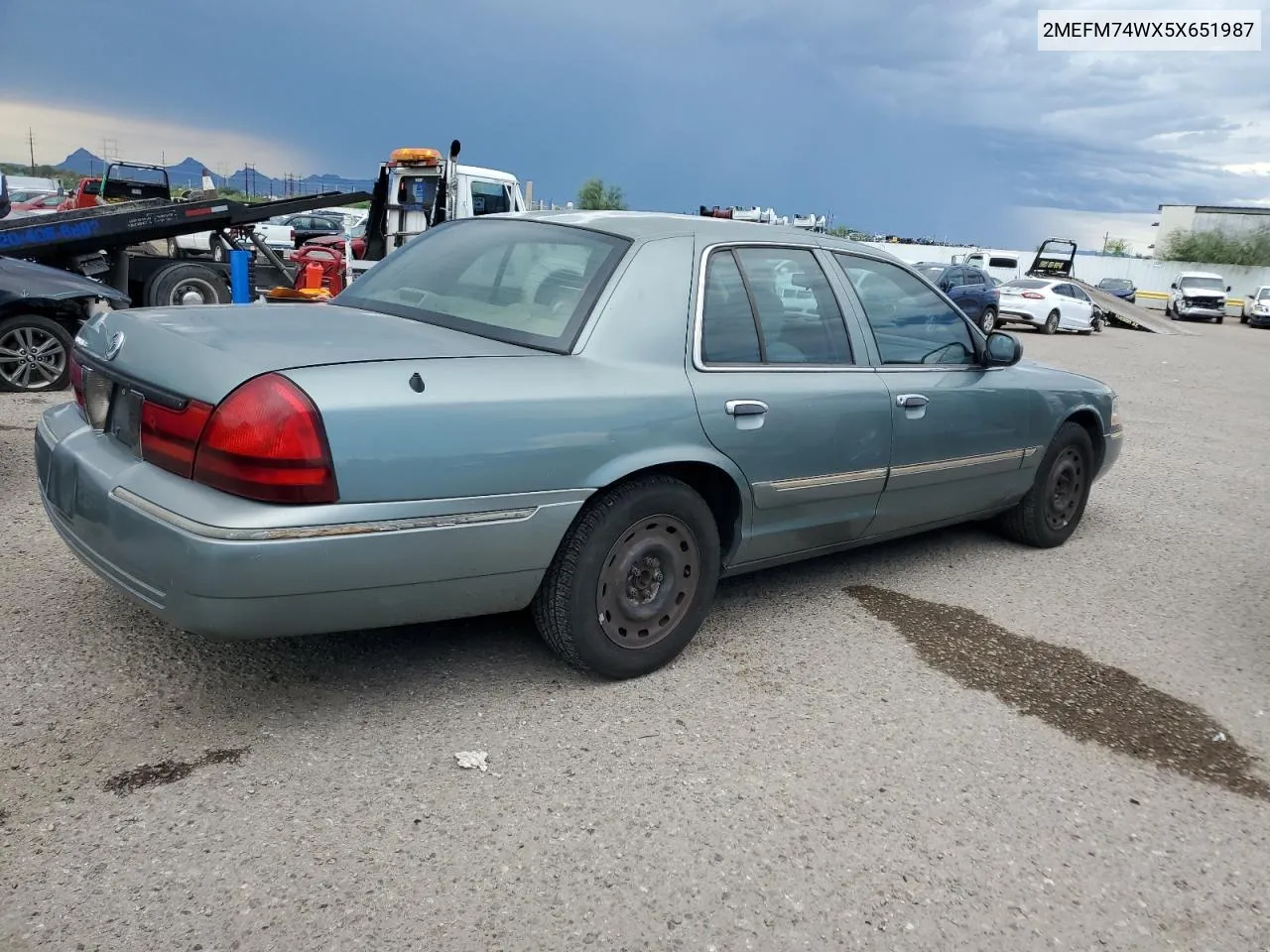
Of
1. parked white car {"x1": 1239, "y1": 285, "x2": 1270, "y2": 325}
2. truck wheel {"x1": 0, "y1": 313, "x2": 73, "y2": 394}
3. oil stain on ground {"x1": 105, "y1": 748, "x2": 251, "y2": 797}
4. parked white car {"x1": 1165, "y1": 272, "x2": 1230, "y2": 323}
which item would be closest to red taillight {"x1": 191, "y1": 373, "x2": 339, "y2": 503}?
oil stain on ground {"x1": 105, "y1": 748, "x2": 251, "y2": 797}

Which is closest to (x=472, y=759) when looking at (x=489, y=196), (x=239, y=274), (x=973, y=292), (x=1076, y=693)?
(x=1076, y=693)

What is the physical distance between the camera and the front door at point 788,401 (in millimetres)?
3650

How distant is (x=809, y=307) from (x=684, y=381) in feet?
2.94

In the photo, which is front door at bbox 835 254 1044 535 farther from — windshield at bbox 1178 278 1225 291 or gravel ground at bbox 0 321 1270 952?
windshield at bbox 1178 278 1225 291

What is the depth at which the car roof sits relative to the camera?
375cm

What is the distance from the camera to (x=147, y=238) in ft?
35.9

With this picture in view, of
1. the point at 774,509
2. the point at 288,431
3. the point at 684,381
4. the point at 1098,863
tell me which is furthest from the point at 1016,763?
the point at 288,431

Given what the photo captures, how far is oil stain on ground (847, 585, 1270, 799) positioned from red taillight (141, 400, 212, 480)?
2.73 m

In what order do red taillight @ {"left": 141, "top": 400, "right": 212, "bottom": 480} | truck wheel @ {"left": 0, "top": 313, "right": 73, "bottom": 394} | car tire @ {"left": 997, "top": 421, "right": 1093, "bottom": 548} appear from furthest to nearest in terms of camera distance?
truck wheel @ {"left": 0, "top": 313, "right": 73, "bottom": 394} → car tire @ {"left": 997, "top": 421, "right": 1093, "bottom": 548} → red taillight @ {"left": 141, "top": 400, "right": 212, "bottom": 480}

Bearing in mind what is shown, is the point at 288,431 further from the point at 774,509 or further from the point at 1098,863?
the point at 1098,863

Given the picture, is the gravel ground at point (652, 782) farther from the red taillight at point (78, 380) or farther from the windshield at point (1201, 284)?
the windshield at point (1201, 284)

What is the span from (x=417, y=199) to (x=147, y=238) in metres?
3.71

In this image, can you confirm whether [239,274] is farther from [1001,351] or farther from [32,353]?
[1001,351]

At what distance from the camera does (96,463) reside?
3062 millimetres
